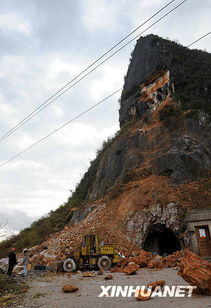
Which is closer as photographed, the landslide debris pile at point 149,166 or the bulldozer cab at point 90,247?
the bulldozer cab at point 90,247

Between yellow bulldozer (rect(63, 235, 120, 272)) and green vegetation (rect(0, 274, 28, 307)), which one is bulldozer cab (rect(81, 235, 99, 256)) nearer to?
yellow bulldozer (rect(63, 235, 120, 272))

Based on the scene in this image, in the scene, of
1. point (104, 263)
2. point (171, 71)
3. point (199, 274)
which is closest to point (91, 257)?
point (104, 263)

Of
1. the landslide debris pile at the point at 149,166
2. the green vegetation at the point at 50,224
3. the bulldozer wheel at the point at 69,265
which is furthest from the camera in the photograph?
the green vegetation at the point at 50,224

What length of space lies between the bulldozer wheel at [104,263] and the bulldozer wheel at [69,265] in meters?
1.57

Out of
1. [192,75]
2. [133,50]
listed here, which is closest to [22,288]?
[192,75]

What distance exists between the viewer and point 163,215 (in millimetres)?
21484

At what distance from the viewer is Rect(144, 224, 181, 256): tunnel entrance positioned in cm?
2188

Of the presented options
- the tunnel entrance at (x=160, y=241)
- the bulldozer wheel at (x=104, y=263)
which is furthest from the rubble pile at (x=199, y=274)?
the tunnel entrance at (x=160, y=241)

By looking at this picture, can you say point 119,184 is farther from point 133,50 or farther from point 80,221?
point 133,50

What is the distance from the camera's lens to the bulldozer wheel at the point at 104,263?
52.7 ft

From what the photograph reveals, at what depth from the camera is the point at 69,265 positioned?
16656 millimetres

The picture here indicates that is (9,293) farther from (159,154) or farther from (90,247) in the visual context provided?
(159,154)

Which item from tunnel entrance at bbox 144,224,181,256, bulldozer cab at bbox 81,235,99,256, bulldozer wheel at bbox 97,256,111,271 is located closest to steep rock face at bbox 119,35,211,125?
tunnel entrance at bbox 144,224,181,256

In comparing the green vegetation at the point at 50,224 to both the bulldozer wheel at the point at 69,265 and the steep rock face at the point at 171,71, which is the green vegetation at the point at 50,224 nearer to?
the steep rock face at the point at 171,71
